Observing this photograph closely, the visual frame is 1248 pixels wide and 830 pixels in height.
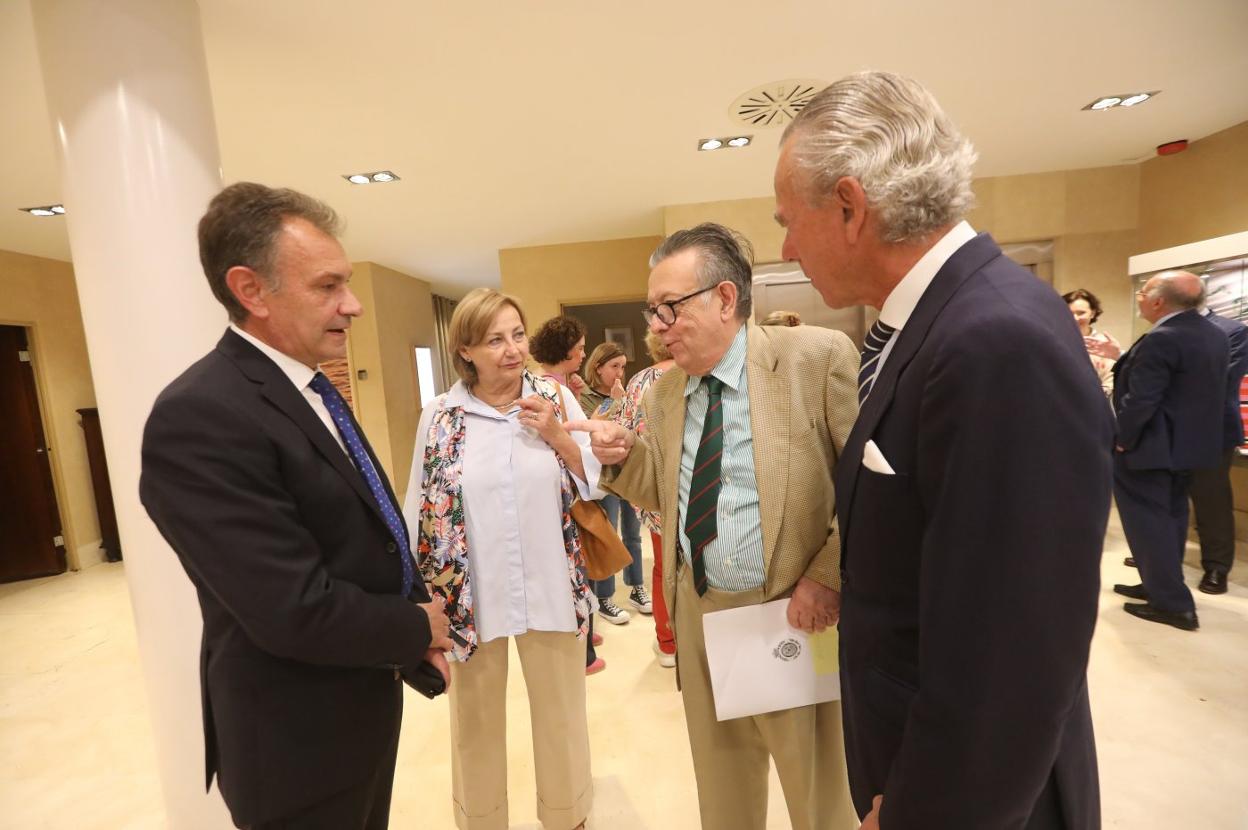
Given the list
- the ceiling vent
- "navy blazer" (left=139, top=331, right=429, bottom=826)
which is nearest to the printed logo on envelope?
"navy blazer" (left=139, top=331, right=429, bottom=826)

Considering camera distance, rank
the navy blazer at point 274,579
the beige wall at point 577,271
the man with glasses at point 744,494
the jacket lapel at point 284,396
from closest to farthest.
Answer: the navy blazer at point 274,579
the jacket lapel at point 284,396
the man with glasses at point 744,494
the beige wall at point 577,271

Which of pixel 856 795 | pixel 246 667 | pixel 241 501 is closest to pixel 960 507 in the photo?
pixel 856 795

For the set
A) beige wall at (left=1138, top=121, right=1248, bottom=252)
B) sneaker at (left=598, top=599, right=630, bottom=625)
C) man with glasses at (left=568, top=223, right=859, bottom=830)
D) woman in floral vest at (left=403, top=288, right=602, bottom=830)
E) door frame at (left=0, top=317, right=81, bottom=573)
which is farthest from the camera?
door frame at (left=0, top=317, right=81, bottom=573)

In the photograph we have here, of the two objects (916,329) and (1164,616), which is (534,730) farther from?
(1164,616)

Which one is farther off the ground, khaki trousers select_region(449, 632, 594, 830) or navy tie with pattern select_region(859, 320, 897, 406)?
navy tie with pattern select_region(859, 320, 897, 406)

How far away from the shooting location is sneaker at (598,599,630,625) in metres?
3.69

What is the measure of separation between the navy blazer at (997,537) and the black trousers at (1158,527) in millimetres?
3449

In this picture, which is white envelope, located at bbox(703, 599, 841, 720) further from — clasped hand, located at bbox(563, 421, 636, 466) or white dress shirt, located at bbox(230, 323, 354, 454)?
white dress shirt, located at bbox(230, 323, 354, 454)

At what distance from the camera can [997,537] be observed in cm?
59

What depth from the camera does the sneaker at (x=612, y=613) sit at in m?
3.69

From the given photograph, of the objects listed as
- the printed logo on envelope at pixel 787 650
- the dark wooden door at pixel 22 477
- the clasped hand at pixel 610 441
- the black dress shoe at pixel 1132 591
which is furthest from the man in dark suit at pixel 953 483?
the dark wooden door at pixel 22 477

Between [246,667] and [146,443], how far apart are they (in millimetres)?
422

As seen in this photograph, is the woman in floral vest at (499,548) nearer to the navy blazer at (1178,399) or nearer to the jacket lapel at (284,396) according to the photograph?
the jacket lapel at (284,396)

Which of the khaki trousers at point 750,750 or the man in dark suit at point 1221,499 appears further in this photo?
the man in dark suit at point 1221,499
